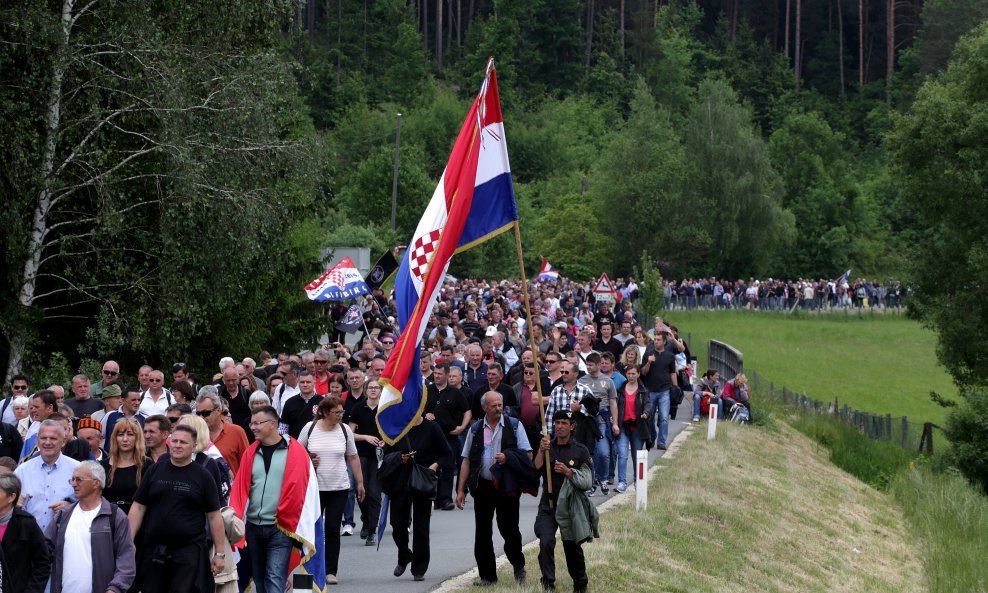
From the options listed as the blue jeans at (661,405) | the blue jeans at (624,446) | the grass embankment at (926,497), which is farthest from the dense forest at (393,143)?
the grass embankment at (926,497)

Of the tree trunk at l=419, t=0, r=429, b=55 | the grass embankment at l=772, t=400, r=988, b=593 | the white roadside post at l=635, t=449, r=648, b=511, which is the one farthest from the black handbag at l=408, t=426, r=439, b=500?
the tree trunk at l=419, t=0, r=429, b=55

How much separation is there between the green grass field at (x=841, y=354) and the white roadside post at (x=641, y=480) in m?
26.2

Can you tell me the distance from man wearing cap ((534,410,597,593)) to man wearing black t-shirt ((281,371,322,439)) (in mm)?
3153

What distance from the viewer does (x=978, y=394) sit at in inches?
1411

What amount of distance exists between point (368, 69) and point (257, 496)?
11986 centimetres

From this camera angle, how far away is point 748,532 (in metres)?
18.7

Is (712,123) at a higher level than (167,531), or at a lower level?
higher

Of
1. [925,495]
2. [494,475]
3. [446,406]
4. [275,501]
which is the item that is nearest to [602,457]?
[446,406]

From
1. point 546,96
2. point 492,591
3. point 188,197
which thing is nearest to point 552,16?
point 546,96

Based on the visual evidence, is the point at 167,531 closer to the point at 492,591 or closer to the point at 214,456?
the point at 214,456

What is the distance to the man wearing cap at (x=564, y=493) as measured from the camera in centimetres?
1159

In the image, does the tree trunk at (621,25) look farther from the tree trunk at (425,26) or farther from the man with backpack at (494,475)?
the man with backpack at (494,475)

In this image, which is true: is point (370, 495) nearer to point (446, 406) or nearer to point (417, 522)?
point (446, 406)

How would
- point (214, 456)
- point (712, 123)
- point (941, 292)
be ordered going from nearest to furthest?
point (214, 456) → point (941, 292) → point (712, 123)
